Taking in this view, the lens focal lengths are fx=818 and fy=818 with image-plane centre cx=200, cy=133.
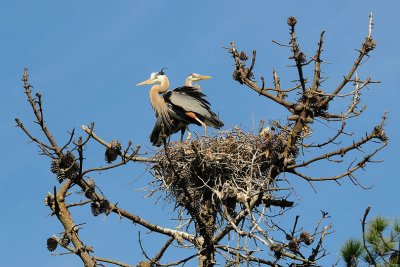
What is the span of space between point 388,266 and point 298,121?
7.53ft

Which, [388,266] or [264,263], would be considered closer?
[388,266]

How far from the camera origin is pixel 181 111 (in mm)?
12109

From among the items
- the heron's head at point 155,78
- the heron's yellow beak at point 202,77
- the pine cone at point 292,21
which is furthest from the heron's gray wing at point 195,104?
the pine cone at point 292,21

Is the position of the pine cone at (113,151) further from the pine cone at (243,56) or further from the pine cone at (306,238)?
Answer: the pine cone at (243,56)

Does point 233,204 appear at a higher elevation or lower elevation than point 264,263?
higher

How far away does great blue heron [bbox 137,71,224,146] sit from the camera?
11992 mm

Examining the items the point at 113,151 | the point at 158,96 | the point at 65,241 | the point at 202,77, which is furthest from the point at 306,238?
the point at 202,77

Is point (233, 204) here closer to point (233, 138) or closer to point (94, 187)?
point (233, 138)

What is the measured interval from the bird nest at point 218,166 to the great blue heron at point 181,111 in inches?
73.5

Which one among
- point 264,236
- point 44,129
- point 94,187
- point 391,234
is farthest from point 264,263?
point 44,129

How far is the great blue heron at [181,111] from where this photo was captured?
11992mm

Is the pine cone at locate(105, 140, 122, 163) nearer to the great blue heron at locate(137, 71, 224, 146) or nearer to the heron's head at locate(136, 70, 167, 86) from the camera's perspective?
the great blue heron at locate(137, 71, 224, 146)

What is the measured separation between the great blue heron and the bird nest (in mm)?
1866

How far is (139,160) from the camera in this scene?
9.50 metres
